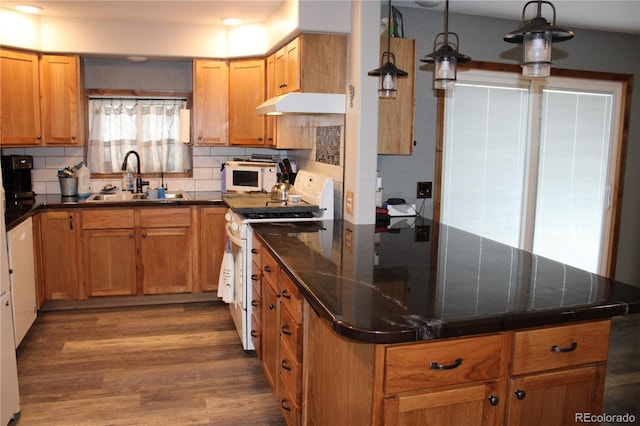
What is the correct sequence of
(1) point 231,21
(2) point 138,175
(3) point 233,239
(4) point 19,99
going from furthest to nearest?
1. (2) point 138,175
2. (1) point 231,21
3. (4) point 19,99
4. (3) point 233,239

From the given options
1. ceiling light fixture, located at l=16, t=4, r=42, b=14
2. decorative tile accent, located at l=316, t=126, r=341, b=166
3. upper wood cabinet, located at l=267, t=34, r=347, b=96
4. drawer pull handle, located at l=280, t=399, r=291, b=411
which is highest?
ceiling light fixture, located at l=16, t=4, r=42, b=14

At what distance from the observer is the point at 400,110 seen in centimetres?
341

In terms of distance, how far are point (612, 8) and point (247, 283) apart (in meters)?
3.13

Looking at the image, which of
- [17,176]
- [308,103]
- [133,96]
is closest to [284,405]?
[308,103]

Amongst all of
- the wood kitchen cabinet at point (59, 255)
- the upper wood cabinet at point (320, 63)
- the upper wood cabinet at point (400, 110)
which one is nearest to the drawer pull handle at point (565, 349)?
the upper wood cabinet at point (400, 110)

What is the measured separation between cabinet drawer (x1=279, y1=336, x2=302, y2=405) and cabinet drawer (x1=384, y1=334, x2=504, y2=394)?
31.9 inches

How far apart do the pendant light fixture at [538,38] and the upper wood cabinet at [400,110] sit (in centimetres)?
160

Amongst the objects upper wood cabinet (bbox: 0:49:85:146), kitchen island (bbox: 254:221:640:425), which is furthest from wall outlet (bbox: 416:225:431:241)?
upper wood cabinet (bbox: 0:49:85:146)

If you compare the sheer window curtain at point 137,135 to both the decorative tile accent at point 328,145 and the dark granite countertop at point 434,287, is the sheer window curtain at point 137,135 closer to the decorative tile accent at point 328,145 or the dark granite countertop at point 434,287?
the decorative tile accent at point 328,145

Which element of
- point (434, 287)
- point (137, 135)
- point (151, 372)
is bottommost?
point (151, 372)

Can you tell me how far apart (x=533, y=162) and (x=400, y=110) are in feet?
5.01

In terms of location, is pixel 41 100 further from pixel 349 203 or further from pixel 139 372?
pixel 349 203

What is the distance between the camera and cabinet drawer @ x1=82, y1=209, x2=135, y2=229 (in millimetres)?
4352

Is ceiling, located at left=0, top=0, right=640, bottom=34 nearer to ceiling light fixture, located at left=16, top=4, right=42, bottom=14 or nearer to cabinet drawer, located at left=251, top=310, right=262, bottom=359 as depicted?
ceiling light fixture, located at left=16, top=4, right=42, bottom=14
